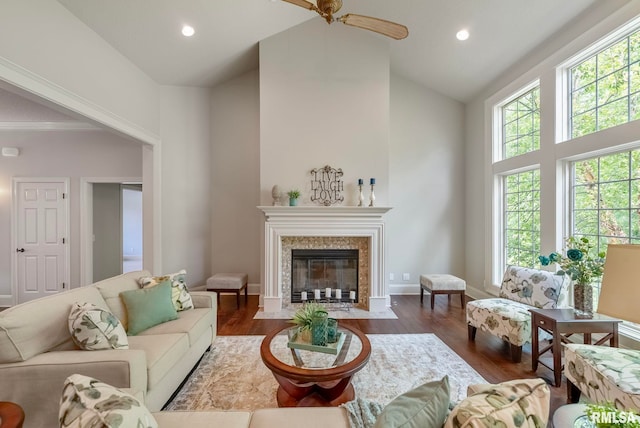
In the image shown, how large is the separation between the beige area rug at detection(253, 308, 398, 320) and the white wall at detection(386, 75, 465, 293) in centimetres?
107

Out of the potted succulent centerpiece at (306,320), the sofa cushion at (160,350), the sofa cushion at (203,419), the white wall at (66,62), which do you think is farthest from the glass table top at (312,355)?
the white wall at (66,62)

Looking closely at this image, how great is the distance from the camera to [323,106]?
434cm

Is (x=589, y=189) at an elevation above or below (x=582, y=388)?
above

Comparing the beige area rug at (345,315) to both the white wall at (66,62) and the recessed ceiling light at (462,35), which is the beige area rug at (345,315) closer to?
the white wall at (66,62)

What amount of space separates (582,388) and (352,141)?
3.58 meters

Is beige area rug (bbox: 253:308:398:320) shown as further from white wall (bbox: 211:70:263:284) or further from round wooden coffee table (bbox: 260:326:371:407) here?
round wooden coffee table (bbox: 260:326:371:407)

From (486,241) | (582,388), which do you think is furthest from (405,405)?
(486,241)

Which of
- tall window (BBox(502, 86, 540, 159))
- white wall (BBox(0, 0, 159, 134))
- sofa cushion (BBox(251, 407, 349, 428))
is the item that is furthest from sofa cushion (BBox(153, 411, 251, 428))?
tall window (BBox(502, 86, 540, 159))

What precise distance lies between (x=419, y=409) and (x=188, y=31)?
4.48 meters

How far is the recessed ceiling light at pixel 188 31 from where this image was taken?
357cm

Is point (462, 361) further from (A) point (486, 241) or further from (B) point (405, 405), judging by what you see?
(A) point (486, 241)

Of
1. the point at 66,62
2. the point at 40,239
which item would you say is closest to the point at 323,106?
the point at 66,62

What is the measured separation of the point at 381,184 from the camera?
4.38m

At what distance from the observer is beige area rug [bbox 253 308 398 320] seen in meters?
3.92
